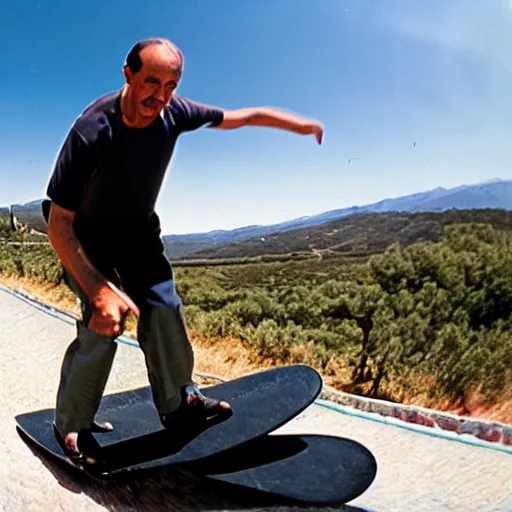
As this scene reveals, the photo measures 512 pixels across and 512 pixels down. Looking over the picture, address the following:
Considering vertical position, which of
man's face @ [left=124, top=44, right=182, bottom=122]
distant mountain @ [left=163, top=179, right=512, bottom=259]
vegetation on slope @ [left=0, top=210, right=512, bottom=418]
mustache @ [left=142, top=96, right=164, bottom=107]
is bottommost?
vegetation on slope @ [left=0, top=210, right=512, bottom=418]

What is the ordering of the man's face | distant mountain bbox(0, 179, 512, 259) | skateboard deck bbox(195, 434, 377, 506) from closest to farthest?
the man's face < skateboard deck bbox(195, 434, 377, 506) < distant mountain bbox(0, 179, 512, 259)

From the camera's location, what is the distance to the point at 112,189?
1812 millimetres

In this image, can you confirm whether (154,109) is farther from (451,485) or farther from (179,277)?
(451,485)

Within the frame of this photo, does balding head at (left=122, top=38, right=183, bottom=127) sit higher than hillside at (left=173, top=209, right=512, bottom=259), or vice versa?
balding head at (left=122, top=38, right=183, bottom=127)

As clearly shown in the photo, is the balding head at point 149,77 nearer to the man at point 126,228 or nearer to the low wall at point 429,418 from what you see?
the man at point 126,228

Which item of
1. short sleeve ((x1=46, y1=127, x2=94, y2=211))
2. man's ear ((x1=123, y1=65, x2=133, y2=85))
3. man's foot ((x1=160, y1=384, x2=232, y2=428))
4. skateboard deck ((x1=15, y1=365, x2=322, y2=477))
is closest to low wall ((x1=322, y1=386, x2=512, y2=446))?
skateboard deck ((x1=15, y1=365, x2=322, y2=477))

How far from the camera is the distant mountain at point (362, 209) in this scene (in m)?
2.14

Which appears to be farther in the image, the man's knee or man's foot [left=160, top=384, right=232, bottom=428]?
man's foot [left=160, top=384, right=232, bottom=428]

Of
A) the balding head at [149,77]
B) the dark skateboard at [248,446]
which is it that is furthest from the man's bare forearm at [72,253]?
the dark skateboard at [248,446]

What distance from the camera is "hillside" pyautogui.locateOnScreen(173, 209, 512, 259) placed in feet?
7.28

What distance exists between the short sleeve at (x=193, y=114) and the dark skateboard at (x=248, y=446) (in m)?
0.80

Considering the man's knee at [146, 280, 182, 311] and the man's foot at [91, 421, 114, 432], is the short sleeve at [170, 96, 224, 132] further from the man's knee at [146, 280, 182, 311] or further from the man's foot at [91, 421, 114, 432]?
the man's foot at [91, 421, 114, 432]

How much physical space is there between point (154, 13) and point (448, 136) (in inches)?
35.2

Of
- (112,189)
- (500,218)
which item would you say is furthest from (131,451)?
(500,218)
